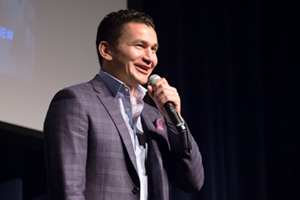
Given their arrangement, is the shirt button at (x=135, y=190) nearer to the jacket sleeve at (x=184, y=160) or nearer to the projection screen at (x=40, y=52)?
the jacket sleeve at (x=184, y=160)

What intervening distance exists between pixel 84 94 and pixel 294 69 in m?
2.29

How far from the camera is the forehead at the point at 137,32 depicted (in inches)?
68.6

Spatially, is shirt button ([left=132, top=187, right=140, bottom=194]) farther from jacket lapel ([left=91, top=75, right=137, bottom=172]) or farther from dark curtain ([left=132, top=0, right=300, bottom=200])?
dark curtain ([left=132, top=0, right=300, bottom=200])

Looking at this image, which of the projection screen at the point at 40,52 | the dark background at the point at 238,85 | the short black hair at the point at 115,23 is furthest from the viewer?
the dark background at the point at 238,85

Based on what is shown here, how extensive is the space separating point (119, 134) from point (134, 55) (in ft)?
0.99

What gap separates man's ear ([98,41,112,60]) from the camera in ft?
5.80

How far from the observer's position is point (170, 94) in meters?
1.62

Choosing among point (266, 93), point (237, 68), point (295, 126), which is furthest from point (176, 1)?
point (295, 126)

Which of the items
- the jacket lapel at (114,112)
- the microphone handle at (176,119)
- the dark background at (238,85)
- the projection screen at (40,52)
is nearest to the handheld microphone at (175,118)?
the microphone handle at (176,119)

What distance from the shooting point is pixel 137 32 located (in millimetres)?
1751

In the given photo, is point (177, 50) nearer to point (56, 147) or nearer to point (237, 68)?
point (237, 68)

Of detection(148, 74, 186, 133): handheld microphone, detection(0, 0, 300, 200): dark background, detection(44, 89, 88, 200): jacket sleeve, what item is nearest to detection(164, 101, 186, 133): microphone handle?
detection(148, 74, 186, 133): handheld microphone

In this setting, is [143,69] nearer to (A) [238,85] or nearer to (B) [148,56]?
(B) [148,56]

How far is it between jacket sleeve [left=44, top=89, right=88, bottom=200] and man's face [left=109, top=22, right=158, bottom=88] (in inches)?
8.5
